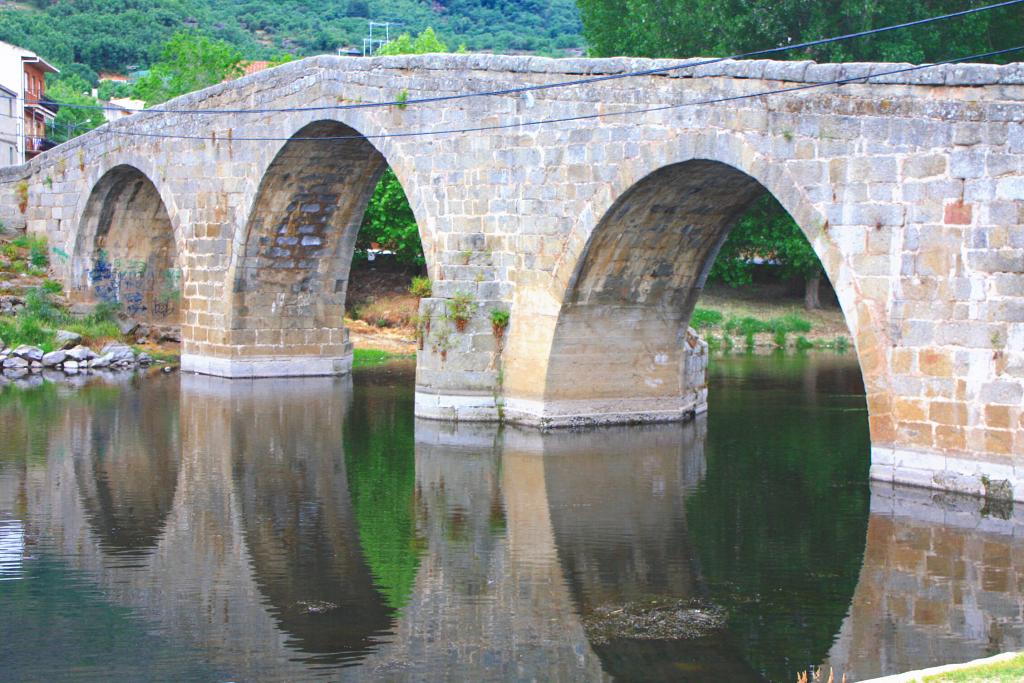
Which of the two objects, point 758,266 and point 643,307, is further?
point 758,266

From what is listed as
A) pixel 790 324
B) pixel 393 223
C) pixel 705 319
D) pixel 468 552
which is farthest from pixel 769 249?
pixel 468 552

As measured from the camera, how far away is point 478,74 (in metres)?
17.0

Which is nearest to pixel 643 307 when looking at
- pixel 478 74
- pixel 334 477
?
pixel 478 74

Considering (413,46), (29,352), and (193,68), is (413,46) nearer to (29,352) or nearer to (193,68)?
(193,68)

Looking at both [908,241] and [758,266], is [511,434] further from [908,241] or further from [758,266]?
[758,266]

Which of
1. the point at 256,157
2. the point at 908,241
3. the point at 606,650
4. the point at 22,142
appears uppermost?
the point at 22,142

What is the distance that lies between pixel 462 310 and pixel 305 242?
20.7 feet

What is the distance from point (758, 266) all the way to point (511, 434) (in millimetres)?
A: 19838

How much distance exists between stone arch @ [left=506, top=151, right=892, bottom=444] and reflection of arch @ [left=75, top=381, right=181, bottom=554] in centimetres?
441

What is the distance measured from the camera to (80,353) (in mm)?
24344

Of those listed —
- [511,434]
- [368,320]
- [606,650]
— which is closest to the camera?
[606,650]

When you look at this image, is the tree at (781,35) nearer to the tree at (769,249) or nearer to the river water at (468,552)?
the tree at (769,249)

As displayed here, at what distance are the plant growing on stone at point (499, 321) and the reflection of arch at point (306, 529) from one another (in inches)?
91.1

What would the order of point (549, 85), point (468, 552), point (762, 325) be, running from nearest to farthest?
point (468, 552)
point (549, 85)
point (762, 325)
